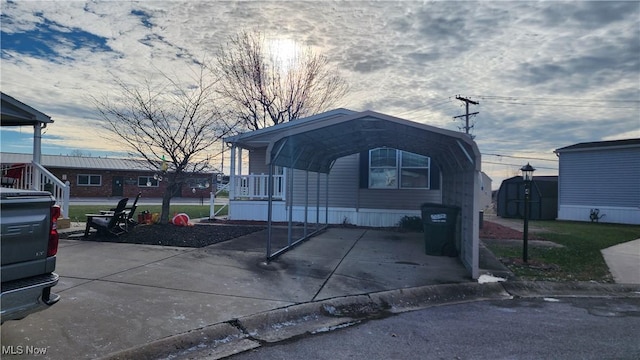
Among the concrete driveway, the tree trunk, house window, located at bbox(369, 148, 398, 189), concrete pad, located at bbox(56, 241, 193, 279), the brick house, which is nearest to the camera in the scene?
the concrete driveway

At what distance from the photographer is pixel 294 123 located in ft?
44.2

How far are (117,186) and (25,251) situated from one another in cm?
3812

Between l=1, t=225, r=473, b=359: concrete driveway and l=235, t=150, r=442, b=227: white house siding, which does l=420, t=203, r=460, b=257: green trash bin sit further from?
l=235, t=150, r=442, b=227: white house siding

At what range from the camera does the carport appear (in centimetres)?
711

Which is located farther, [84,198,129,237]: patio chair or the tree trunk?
the tree trunk

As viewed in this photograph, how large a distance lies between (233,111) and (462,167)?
54.6 ft

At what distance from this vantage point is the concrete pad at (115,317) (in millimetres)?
3973

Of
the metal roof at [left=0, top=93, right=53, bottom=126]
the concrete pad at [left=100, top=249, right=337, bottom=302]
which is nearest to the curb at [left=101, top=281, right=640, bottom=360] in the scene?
the concrete pad at [left=100, top=249, right=337, bottom=302]

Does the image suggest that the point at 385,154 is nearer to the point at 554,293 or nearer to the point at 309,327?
the point at 554,293

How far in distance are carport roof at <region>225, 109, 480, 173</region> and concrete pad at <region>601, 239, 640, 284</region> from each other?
3.69 metres

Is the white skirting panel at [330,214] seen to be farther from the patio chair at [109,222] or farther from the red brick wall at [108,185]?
the red brick wall at [108,185]

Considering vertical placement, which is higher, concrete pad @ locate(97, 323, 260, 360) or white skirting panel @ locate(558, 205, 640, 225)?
white skirting panel @ locate(558, 205, 640, 225)

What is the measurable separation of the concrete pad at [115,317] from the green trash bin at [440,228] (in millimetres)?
4911

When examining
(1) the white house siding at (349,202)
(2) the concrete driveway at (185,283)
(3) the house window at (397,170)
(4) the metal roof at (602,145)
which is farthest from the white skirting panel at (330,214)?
(4) the metal roof at (602,145)
